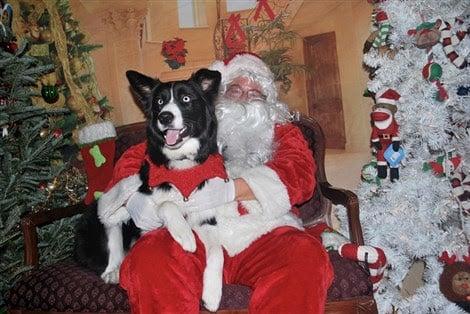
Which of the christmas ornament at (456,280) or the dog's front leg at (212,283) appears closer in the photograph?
the dog's front leg at (212,283)

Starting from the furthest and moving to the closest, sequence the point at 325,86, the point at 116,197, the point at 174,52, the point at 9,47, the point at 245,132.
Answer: the point at 174,52 → the point at 325,86 → the point at 9,47 → the point at 245,132 → the point at 116,197

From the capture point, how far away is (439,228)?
2.74 m

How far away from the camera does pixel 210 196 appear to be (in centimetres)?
212

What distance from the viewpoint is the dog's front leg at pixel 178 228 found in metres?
1.93

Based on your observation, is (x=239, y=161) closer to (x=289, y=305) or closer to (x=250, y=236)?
(x=250, y=236)

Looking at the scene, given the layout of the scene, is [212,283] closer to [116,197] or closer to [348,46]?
[116,197]

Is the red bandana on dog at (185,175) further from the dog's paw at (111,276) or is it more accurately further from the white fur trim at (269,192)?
the dog's paw at (111,276)

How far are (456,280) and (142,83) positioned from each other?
213 centimetres

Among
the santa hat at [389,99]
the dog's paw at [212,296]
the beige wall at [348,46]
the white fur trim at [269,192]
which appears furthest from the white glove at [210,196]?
the beige wall at [348,46]

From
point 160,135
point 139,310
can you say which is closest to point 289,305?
→ point 139,310

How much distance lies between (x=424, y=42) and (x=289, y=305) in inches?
71.4

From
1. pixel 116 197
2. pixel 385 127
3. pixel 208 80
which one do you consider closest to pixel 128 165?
pixel 116 197

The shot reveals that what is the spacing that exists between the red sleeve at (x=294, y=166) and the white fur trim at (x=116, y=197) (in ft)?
2.35

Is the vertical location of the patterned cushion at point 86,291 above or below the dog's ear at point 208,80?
below
